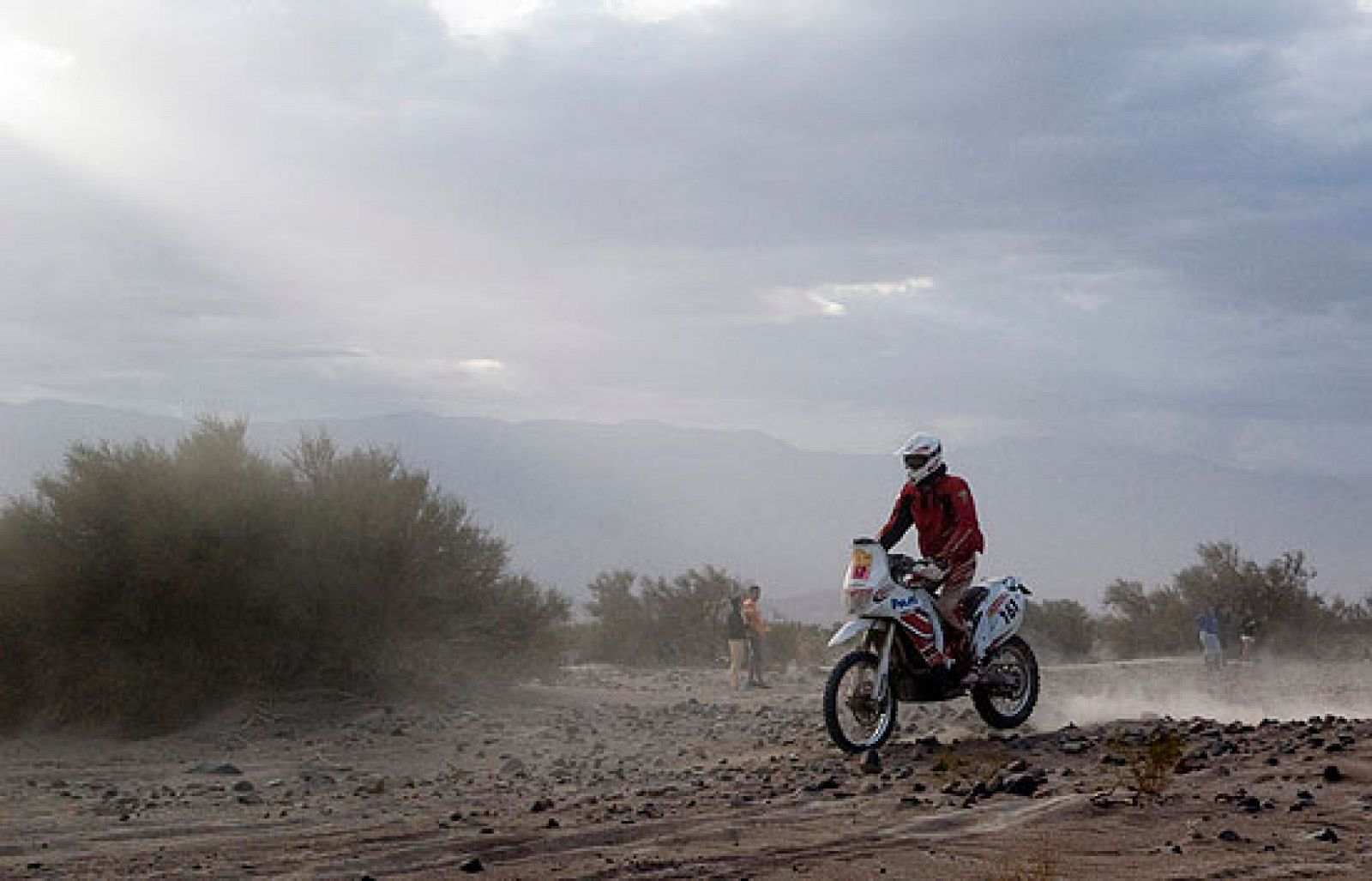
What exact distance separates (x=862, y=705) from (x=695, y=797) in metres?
2.40

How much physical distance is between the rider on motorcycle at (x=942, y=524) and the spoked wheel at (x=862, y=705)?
2.72 feet

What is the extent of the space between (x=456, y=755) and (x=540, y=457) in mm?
177279

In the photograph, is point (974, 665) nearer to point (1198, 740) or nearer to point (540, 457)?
point (1198, 740)

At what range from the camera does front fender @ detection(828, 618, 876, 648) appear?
1190cm

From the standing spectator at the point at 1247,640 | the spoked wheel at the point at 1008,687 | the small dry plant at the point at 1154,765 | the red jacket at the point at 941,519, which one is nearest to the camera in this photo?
the small dry plant at the point at 1154,765

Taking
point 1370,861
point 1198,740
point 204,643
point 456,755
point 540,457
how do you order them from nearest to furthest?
point 1370,861 → point 1198,740 → point 456,755 → point 204,643 → point 540,457

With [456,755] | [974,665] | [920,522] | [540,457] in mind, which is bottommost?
[456,755]

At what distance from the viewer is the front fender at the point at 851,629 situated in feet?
39.0

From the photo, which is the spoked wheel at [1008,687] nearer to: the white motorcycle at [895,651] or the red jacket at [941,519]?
the white motorcycle at [895,651]

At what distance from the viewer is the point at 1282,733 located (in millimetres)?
11055

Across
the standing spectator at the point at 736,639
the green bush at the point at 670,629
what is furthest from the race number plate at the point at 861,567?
the green bush at the point at 670,629

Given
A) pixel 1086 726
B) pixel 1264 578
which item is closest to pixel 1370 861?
pixel 1086 726

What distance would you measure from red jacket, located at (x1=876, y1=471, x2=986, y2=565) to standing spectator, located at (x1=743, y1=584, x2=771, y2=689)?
38.3 feet

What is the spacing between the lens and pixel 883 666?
39.6ft
